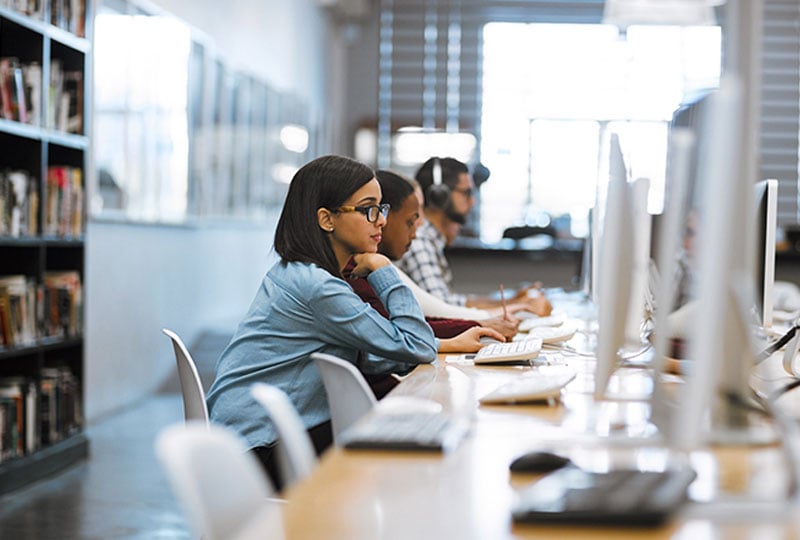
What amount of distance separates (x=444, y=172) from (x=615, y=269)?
125 inches

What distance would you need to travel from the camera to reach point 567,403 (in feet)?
6.97

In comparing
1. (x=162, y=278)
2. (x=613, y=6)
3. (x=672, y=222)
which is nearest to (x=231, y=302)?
(x=162, y=278)

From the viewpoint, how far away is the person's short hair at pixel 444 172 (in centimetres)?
504

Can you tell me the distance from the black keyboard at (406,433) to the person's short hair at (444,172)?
329 cm

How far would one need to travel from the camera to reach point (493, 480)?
1436 millimetres

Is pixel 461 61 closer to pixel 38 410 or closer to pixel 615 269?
pixel 38 410

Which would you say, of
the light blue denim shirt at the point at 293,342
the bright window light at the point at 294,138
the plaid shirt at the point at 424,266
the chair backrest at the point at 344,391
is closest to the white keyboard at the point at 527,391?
the chair backrest at the point at 344,391

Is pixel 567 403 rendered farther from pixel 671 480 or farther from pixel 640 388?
pixel 671 480

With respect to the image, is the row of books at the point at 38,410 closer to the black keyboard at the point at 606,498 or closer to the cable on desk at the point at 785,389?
the cable on desk at the point at 785,389

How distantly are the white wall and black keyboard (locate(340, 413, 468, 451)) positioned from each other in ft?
8.94

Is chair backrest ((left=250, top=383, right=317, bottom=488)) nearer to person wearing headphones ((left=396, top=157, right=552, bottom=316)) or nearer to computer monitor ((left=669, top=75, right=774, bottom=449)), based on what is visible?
computer monitor ((left=669, top=75, right=774, bottom=449))

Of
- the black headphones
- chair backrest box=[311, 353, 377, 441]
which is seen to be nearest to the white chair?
chair backrest box=[311, 353, 377, 441]

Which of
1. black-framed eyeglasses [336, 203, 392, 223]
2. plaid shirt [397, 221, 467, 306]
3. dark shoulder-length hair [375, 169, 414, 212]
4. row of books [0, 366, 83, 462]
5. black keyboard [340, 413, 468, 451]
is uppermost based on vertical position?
dark shoulder-length hair [375, 169, 414, 212]

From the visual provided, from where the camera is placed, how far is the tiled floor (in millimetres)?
3920
